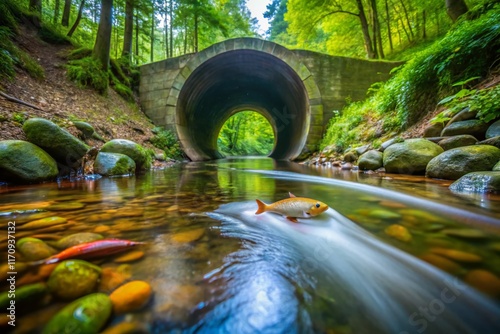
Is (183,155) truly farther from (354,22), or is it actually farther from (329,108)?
(354,22)

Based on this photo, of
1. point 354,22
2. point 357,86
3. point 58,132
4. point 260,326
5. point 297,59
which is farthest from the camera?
point 354,22

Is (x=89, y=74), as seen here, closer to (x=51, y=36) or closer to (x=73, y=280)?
(x=51, y=36)

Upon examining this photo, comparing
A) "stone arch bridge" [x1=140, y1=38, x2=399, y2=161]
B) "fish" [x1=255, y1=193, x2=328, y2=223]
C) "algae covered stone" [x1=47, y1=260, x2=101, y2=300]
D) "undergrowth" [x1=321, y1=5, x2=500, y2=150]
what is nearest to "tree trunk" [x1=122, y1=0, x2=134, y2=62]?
"stone arch bridge" [x1=140, y1=38, x2=399, y2=161]

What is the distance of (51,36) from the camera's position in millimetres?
8031

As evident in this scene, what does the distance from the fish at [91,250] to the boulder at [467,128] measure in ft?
15.2

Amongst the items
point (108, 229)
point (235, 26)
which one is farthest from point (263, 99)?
point (108, 229)

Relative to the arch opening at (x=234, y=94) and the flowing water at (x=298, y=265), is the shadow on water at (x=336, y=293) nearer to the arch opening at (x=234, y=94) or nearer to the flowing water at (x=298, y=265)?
the flowing water at (x=298, y=265)

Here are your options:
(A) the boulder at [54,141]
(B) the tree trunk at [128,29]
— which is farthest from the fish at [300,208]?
(B) the tree trunk at [128,29]

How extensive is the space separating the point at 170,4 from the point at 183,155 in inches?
470

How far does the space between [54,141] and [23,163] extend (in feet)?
1.85

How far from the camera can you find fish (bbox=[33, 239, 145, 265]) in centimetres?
103

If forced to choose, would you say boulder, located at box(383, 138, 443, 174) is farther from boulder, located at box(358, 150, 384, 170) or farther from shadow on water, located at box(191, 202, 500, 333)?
shadow on water, located at box(191, 202, 500, 333)

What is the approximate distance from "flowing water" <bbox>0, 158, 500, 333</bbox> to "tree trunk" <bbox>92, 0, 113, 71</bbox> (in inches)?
305

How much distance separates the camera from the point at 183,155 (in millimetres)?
9219
